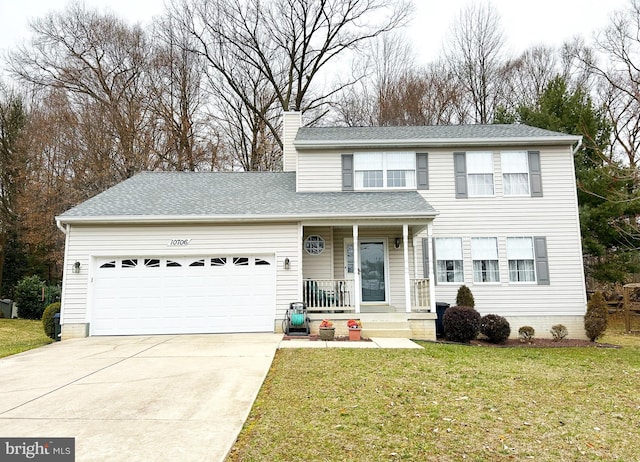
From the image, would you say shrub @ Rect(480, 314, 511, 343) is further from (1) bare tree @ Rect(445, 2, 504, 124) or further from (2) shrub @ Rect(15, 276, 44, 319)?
(2) shrub @ Rect(15, 276, 44, 319)

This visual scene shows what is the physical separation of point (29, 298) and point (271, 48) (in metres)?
17.0

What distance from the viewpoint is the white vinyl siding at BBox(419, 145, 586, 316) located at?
11695 millimetres

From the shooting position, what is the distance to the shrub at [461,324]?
9.95m

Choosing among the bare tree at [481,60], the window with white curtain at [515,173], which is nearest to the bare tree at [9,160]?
the window with white curtain at [515,173]

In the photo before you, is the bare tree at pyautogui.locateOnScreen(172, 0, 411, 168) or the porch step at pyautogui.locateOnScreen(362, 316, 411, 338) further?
the bare tree at pyautogui.locateOnScreen(172, 0, 411, 168)

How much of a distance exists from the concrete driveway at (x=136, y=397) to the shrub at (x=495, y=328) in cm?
559

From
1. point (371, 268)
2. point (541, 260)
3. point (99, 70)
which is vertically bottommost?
point (371, 268)

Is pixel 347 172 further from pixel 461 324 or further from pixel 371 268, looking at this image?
pixel 461 324

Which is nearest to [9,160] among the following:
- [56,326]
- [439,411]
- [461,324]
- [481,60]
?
[56,326]

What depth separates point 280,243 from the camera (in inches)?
415

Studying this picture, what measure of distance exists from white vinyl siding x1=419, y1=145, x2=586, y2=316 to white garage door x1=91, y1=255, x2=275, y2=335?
5.19 meters

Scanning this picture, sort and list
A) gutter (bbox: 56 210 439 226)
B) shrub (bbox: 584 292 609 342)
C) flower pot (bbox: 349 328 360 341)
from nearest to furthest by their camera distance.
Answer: flower pot (bbox: 349 328 360 341)
gutter (bbox: 56 210 439 226)
shrub (bbox: 584 292 609 342)

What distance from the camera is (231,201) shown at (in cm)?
1137

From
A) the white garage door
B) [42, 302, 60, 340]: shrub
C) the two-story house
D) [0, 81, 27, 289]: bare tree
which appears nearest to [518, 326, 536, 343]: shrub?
the two-story house
